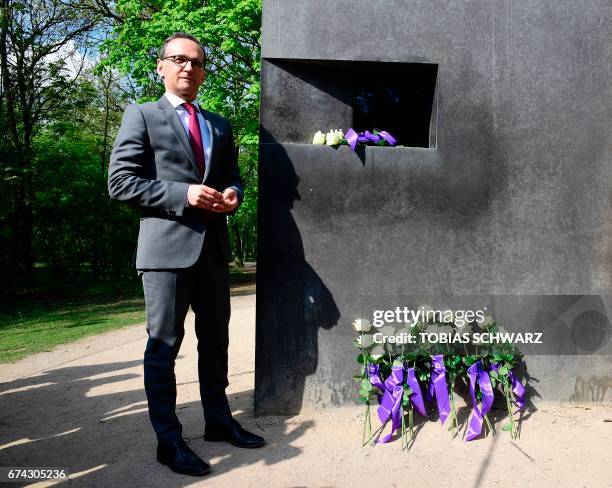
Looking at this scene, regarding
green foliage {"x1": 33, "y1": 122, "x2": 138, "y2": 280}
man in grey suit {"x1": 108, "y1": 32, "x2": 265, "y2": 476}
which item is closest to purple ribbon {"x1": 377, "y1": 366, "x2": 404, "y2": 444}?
man in grey suit {"x1": 108, "y1": 32, "x2": 265, "y2": 476}

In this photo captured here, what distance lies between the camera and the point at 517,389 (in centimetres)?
340

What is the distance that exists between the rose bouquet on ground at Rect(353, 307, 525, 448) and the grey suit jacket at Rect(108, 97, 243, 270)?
1364mm

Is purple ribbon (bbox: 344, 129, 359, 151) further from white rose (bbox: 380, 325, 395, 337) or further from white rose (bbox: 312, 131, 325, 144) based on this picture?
white rose (bbox: 380, 325, 395, 337)

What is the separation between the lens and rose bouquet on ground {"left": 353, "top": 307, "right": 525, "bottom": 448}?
3252 mm

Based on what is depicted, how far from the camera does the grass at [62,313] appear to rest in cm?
733

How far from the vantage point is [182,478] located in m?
2.71

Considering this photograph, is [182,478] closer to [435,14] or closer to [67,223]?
[435,14]

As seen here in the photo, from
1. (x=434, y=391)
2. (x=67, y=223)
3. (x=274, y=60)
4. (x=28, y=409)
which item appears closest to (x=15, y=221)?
(x=67, y=223)

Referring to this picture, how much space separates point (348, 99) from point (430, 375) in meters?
2.18

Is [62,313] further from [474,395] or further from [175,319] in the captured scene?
[474,395]

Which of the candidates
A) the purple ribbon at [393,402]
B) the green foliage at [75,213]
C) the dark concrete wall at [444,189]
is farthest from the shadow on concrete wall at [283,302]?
the green foliage at [75,213]

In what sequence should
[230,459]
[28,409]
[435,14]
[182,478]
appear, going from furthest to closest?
1. [28,409]
2. [435,14]
3. [230,459]
4. [182,478]

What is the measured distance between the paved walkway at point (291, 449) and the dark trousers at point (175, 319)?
1.20 ft

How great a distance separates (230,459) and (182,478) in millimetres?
323
